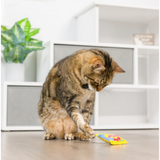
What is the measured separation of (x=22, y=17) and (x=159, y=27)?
1.35 metres

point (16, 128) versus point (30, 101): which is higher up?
point (30, 101)

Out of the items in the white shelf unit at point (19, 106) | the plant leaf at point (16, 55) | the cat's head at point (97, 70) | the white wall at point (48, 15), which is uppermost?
the white wall at point (48, 15)

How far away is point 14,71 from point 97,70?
1.25 metres

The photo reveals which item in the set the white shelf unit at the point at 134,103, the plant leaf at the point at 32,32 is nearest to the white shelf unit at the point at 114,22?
the white shelf unit at the point at 134,103

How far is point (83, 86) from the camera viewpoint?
1560 millimetres

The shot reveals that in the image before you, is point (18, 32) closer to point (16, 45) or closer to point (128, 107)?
point (16, 45)

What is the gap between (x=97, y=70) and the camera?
4.70 feet

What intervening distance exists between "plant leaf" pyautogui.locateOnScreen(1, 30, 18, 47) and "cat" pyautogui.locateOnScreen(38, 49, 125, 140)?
873 mm

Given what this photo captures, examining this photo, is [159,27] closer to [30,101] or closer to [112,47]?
[112,47]

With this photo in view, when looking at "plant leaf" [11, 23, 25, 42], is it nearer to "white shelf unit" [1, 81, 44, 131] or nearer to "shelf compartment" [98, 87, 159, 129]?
"white shelf unit" [1, 81, 44, 131]

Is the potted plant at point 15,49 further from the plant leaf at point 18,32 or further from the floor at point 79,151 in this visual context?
the floor at point 79,151

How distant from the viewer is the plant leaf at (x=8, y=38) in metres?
2.47

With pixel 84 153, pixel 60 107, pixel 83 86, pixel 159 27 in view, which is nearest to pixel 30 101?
pixel 60 107

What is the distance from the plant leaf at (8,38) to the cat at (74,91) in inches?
34.4
